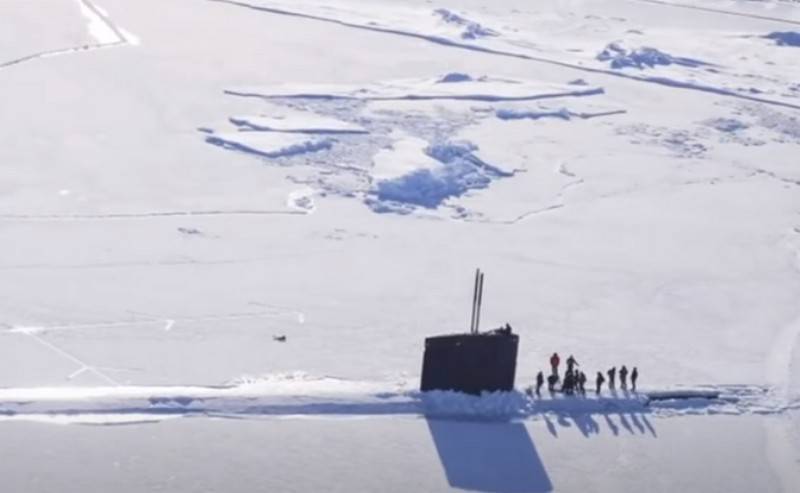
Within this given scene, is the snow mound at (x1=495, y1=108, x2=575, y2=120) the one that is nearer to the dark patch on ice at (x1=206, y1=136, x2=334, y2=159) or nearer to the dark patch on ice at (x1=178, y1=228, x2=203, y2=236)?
the dark patch on ice at (x1=206, y1=136, x2=334, y2=159)

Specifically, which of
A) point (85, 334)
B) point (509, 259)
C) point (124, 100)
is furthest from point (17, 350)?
point (124, 100)

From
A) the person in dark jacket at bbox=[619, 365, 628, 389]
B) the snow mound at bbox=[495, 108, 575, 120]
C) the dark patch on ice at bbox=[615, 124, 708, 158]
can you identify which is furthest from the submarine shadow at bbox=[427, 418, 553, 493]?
the snow mound at bbox=[495, 108, 575, 120]

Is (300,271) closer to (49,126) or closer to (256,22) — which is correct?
(49,126)

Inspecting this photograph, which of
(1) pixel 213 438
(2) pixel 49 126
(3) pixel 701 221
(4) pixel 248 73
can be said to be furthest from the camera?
(4) pixel 248 73

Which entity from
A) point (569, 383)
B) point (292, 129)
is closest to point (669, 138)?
point (292, 129)

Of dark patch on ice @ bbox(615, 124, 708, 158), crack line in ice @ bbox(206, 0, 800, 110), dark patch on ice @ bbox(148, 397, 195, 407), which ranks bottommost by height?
dark patch on ice @ bbox(615, 124, 708, 158)

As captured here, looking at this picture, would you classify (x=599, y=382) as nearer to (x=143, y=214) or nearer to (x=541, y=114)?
(x=143, y=214)
